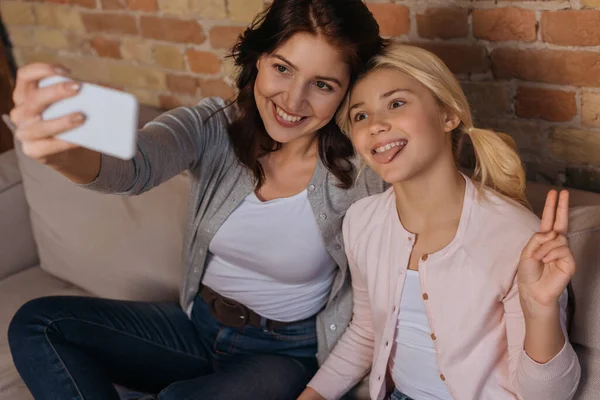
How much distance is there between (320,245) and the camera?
4.46 feet

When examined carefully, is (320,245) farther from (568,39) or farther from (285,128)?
(568,39)

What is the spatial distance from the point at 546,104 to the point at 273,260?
0.61 metres

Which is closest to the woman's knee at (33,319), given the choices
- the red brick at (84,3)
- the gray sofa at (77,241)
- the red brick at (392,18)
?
the gray sofa at (77,241)

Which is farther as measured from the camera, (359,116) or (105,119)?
(359,116)

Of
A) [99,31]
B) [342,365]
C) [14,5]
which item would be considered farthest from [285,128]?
[14,5]

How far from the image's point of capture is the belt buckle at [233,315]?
1450 mm

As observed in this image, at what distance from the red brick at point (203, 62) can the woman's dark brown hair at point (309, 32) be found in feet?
1.79

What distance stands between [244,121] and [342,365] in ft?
1.71

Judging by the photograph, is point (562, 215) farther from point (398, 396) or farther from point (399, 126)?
point (398, 396)

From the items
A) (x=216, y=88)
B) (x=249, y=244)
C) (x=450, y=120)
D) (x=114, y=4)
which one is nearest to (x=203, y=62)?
(x=216, y=88)

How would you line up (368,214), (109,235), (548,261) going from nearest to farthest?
1. (548,261)
2. (368,214)
3. (109,235)

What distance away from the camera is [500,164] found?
1160mm

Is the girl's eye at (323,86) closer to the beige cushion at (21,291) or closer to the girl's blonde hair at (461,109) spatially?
the girl's blonde hair at (461,109)

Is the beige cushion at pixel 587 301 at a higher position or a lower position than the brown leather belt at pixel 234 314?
higher
